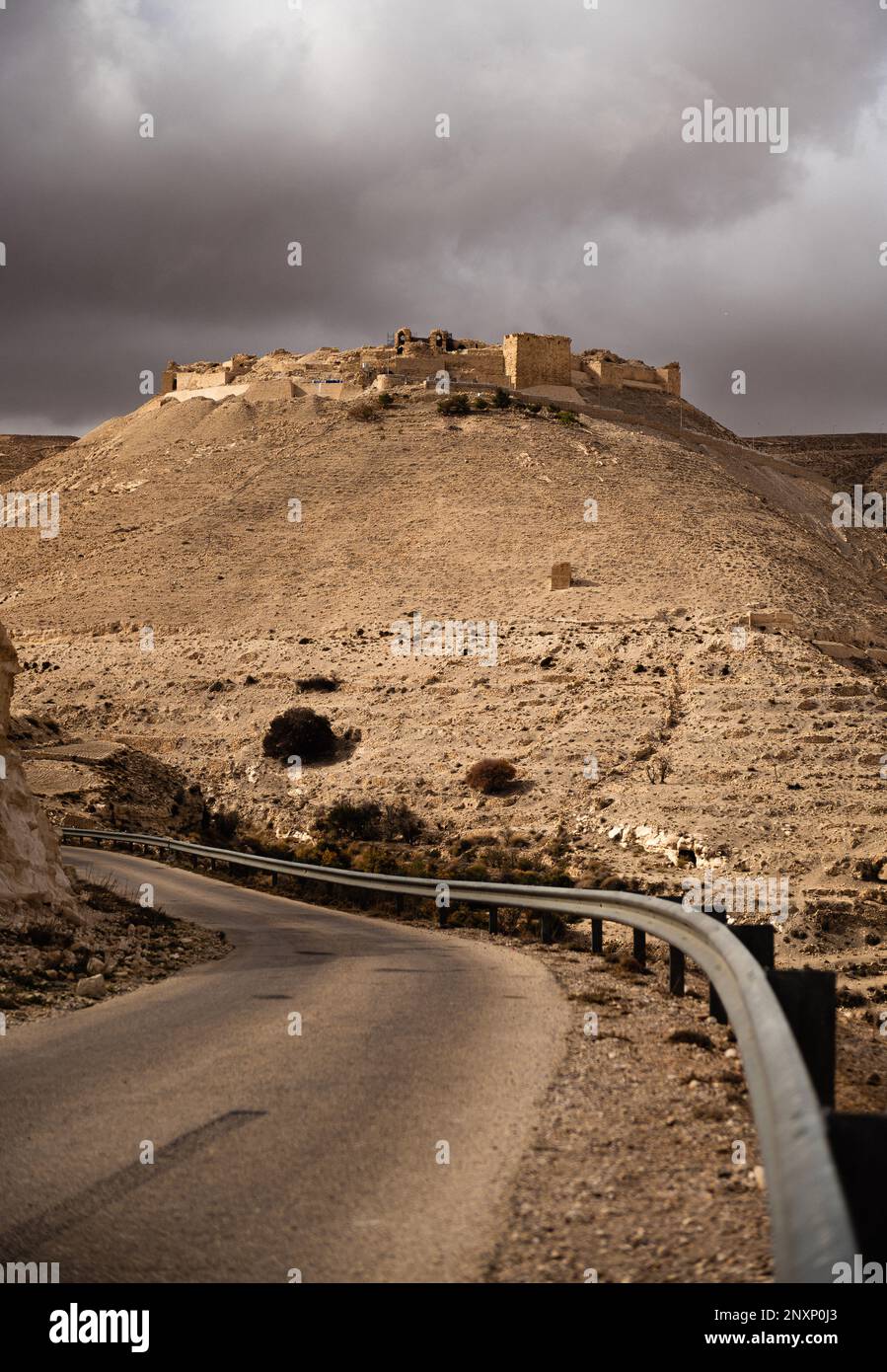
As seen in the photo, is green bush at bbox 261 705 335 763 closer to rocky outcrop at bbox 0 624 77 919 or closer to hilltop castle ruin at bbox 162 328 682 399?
rocky outcrop at bbox 0 624 77 919

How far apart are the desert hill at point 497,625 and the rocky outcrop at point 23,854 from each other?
37.3ft

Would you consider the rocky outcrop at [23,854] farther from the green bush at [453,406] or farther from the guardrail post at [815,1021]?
the green bush at [453,406]

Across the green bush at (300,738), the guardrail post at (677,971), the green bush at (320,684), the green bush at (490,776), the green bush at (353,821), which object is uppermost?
the green bush at (320,684)

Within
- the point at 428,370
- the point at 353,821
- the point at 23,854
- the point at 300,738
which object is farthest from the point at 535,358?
the point at 23,854

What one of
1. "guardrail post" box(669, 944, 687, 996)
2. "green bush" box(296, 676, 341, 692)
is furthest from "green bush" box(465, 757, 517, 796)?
"guardrail post" box(669, 944, 687, 996)

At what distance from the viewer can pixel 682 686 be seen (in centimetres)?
3747

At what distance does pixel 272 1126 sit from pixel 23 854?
7.72 meters

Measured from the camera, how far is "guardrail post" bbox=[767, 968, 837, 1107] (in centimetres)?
484

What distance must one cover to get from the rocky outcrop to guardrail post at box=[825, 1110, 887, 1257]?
9.87m

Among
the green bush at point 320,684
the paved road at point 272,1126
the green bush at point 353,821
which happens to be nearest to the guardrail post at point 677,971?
the paved road at point 272,1126

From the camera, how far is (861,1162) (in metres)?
3.26

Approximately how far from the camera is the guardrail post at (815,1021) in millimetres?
4844

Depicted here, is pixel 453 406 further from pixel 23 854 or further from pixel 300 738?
pixel 23 854

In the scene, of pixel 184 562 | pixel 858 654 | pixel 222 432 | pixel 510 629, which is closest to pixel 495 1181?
pixel 858 654
